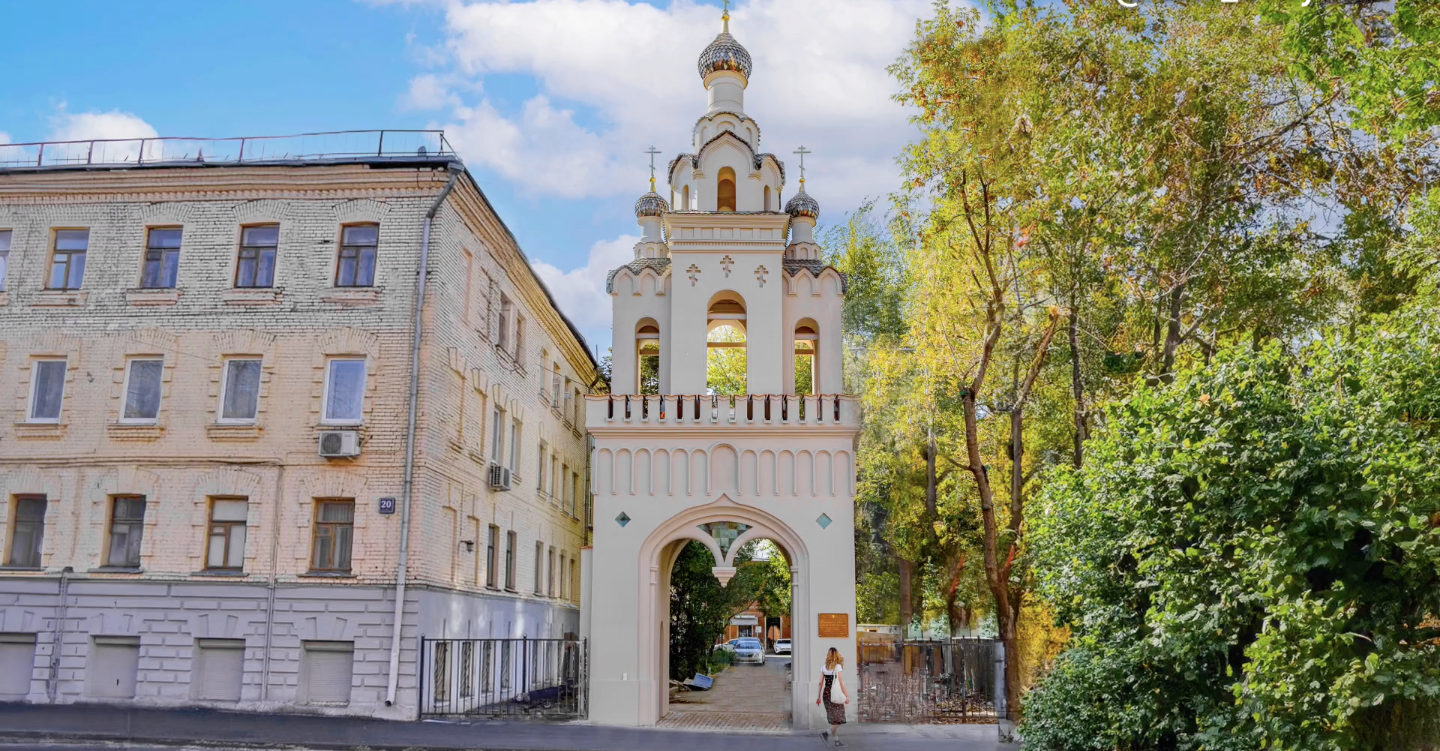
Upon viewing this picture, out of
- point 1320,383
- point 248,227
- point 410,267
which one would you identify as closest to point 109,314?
point 248,227

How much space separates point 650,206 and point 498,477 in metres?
7.06

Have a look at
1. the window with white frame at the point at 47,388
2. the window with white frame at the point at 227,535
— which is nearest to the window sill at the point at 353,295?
the window with white frame at the point at 227,535

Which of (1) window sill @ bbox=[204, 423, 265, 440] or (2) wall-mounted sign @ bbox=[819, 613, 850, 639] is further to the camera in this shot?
(1) window sill @ bbox=[204, 423, 265, 440]

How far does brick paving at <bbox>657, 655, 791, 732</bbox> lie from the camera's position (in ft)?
71.2

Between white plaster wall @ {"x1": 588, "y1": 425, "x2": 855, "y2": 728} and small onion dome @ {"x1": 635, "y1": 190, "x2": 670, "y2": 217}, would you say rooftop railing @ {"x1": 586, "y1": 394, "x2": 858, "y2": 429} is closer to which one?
white plaster wall @ {"x1": 588, "y1": 425, "x2": 855, "y2": 728}

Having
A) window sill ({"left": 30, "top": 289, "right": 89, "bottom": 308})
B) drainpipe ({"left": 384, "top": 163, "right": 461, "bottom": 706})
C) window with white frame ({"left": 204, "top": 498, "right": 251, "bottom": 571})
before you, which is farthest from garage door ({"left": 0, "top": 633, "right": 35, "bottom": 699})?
drainpipe ({"left": 384, "top": 163, "right": 461, "bottom": 706})

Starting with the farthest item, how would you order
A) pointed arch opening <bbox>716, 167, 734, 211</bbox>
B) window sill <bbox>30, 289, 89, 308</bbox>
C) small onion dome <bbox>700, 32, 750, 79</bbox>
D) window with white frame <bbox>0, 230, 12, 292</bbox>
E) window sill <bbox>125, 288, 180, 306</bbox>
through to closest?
small onion dome <bbox>700, 32, 750, 79</bbox> < pointed arch opening <bbox>716, 167, 734, 211</bbox> < window with white frame <bbox>0, 230, 12, 292</bbox> < window sill <bbox>30, 289, 89, 308</bbox> < window sill <bbox>125, 288, 180, 306</bbox>

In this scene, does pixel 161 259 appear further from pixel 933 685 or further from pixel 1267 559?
pixel 1267 559

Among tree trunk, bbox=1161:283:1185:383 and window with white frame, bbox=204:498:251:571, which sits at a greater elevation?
tree trunk, bbox=1161:283:1185:383

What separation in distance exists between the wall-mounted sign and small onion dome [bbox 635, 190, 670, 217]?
33.1 ft

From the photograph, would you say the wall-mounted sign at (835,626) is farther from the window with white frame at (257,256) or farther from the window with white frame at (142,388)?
the window with white frame at (142,388)

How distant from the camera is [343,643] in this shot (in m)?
20.7

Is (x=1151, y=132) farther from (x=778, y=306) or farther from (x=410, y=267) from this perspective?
(x=410, y=267)

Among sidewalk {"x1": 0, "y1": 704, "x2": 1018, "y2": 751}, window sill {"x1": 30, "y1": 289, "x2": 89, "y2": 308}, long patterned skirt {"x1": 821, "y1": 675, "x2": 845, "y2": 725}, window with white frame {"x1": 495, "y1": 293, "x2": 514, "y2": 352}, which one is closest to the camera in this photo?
sidewalk {"x1": 0, "y1": 704, "x2": 1018, "y2": 751}
